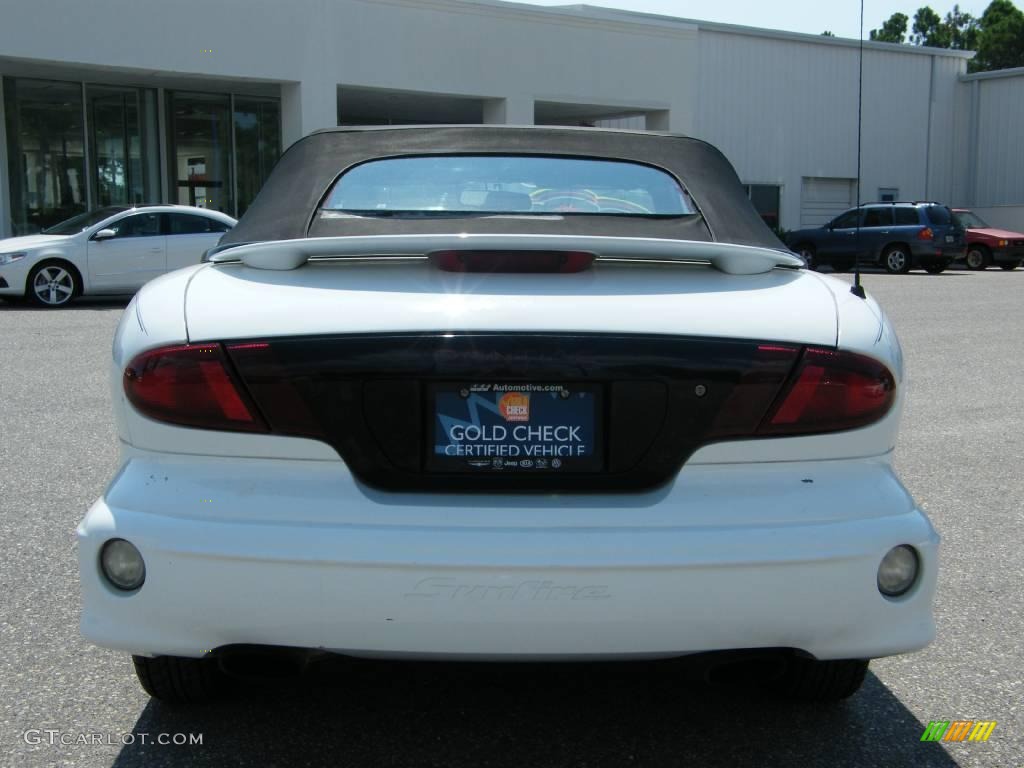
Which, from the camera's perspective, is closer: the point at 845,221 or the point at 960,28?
the point at 845,221

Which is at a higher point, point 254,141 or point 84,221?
point 254,141

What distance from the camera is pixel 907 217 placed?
26.0 metres

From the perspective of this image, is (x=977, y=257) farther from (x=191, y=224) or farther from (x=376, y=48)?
(x=191, y=224)

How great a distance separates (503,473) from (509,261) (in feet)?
1.74

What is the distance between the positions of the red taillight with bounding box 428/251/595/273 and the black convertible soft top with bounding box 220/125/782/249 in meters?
0.42

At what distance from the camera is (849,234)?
26078 millimetres

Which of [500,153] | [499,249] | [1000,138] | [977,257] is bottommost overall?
[977,257]

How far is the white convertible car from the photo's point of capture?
7.62 feet

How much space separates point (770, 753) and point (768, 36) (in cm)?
3317

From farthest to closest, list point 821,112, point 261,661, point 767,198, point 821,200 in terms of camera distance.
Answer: point 821,200 → point 821,112 → point 767,198 → point 261,661

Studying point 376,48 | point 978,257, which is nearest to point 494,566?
point 376,48

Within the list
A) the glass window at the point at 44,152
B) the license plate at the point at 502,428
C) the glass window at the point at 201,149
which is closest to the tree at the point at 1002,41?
the glass window at the point at 201,149

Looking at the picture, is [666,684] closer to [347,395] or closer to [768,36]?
[347,395]

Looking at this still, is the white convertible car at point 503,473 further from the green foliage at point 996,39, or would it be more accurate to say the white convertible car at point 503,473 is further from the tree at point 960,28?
the tree at point 960,28
